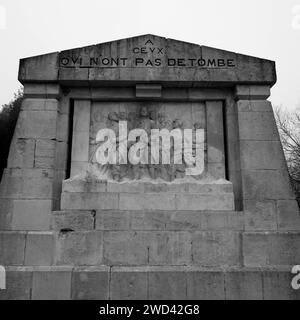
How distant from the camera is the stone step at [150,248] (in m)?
6.90

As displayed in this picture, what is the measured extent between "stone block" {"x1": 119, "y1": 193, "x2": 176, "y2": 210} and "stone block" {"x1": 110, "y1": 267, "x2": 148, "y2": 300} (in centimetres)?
127

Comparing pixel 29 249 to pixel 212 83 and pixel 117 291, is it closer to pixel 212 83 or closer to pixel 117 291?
pixel 117 291

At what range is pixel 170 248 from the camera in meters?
6.98

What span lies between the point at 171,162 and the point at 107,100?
2.09 meters

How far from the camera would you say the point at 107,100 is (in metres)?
8.17

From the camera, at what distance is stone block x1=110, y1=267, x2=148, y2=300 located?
6.64 metres

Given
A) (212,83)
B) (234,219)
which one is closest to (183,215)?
(234,219)

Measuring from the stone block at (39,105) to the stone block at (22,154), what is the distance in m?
0.76

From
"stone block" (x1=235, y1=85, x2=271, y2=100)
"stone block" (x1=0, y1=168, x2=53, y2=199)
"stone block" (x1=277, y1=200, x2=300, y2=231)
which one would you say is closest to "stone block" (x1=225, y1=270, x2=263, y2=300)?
"stone block" (x1=277, y1=200, x2=300, y2=231)

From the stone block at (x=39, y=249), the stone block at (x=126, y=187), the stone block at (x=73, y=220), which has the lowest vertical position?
the stone block at (x=39, y=249)

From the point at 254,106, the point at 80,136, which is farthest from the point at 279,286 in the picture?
the point at 80,136

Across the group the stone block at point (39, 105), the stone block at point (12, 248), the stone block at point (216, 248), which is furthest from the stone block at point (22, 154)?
the stone block at point (216, 248)

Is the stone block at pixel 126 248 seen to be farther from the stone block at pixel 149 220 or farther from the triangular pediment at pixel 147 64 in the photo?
the triangular pediment at pixel 147 64
